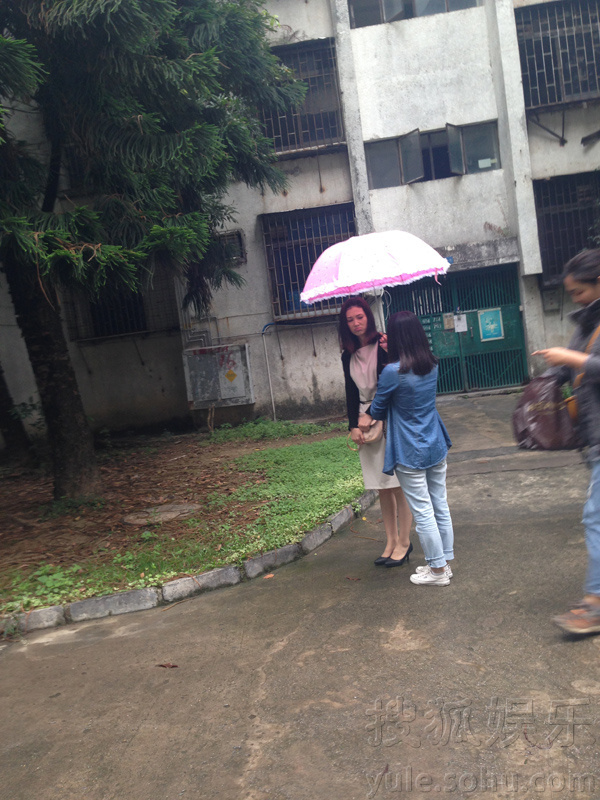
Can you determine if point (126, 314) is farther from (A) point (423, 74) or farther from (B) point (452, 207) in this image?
(A) point (423, 74)

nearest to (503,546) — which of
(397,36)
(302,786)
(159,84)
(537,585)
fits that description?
(537,585)

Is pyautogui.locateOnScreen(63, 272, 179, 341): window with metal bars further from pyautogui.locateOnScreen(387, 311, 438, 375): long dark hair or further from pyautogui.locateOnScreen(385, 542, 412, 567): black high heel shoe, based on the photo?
pyautogui.locateOnScreen(387, 311, 438, 375): long dark hair

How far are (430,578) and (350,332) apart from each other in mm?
1807

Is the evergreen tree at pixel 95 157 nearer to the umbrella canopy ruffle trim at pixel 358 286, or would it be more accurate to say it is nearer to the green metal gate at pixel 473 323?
the umbrella canopy ruffle trim at pixel 358 286

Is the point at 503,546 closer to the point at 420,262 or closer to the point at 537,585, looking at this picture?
the point at 537,585

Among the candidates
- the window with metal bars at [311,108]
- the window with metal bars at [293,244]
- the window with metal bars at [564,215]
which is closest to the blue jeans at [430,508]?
the window with metal bars at [293,244]

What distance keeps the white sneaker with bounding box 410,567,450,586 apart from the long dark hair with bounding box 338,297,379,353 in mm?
1651

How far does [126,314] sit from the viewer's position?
14.1m

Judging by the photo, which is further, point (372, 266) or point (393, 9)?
point (393, 9)

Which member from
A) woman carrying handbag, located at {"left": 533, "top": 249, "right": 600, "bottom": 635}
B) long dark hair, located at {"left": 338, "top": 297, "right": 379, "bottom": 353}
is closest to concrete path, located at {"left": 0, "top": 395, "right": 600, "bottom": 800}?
woman carrying handbag, located at {"left": 533, "top": 249, "right": 600, "bottom": 635}

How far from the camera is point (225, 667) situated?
3.69 metres

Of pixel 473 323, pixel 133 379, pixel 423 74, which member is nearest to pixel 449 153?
pixel 423 74

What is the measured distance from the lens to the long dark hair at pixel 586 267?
3.31 metres

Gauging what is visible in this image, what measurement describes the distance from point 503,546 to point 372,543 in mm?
1167
